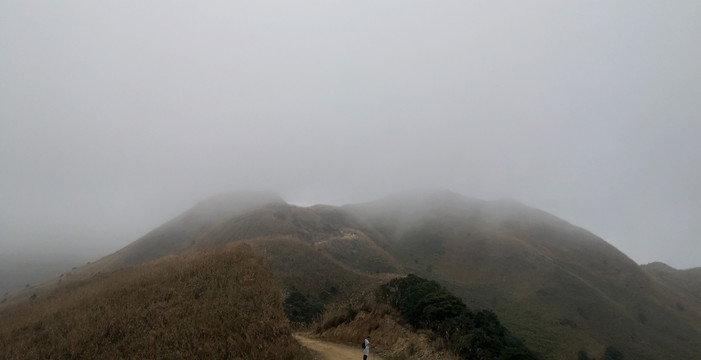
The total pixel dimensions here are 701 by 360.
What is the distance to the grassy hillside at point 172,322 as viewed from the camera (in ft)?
25.6

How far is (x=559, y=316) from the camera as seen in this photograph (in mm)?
53375

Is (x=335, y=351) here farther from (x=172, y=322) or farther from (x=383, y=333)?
(x=172, y=322)

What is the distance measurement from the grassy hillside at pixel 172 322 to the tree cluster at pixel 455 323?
6.18m

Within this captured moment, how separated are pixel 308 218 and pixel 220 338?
77.0 metres

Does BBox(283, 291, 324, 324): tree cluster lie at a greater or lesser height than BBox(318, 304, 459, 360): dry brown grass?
lesser

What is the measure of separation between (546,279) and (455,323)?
67.3 meters

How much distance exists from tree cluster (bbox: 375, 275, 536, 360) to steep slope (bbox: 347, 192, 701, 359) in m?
37.2

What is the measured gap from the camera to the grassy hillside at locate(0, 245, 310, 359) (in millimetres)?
7793

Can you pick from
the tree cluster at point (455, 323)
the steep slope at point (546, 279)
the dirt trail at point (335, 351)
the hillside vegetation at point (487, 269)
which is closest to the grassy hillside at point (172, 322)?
the dirt trail at point (335, 351)

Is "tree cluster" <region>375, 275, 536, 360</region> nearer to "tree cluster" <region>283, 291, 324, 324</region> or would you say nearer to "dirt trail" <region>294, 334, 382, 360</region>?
"dirt trail" <region>294, 334, 382, 360</region>

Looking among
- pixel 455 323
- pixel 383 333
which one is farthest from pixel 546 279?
pixel 383 333

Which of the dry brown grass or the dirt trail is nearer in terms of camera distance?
the dirt trail

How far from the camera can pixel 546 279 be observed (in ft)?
216

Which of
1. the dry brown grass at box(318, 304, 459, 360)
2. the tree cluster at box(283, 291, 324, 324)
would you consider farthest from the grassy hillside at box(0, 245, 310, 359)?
the tree cluster at box(283, 291, 324, 324)
